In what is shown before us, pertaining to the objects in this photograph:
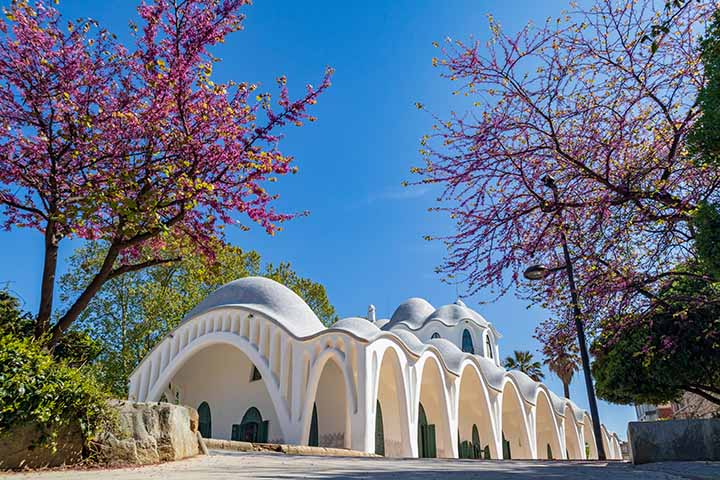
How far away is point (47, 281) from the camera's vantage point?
7.66m

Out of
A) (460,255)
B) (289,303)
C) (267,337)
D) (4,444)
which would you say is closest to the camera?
(4,444)

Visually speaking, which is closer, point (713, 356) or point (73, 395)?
point (73, 395)

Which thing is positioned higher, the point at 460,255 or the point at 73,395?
the point at 460,255

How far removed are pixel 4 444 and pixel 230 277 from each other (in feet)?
87.0

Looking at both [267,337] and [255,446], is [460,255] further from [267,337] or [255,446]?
[267,337]

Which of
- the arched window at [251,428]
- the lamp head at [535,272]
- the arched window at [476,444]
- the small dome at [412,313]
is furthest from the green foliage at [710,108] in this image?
the small dome at [412,313]

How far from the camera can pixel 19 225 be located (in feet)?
27.1

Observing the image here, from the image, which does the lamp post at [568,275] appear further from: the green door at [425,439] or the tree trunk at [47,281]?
the green door at [425,439]

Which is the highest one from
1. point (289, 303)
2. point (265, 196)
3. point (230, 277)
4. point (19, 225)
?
point (230, 277)

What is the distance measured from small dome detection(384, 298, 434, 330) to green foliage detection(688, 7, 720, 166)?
33256 mm

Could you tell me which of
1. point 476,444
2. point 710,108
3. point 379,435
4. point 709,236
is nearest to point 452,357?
point 379,435

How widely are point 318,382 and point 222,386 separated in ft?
19.9

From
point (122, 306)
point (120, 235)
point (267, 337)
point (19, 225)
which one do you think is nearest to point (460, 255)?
point (120, 235)

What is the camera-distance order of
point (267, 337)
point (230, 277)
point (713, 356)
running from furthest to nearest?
point (230, 277) < point (267, 337) < point (713, 356)
